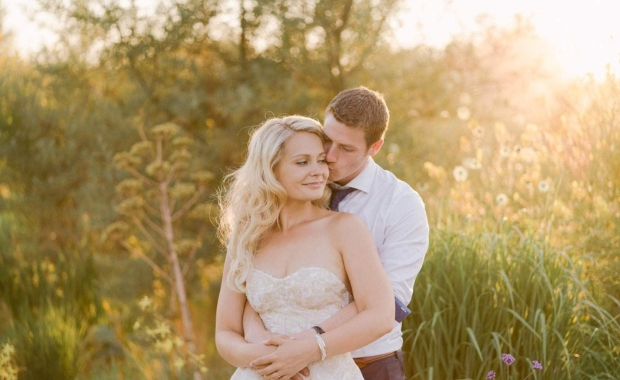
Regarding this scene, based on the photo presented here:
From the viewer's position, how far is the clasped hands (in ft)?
8.80

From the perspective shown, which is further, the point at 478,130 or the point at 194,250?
the point at 478,130

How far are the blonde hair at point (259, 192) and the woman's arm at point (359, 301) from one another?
312 millimetres

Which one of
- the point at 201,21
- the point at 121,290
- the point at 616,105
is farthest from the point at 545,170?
the point at 121,290

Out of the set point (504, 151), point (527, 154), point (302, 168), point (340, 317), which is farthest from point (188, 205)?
point (340, 317)

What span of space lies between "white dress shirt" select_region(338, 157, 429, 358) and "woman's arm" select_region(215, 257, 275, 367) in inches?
20.4

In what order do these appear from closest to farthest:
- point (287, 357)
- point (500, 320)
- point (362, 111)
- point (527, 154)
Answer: point (287, 357)
point (362, 111)
point (500, 320)
point (527, 154)

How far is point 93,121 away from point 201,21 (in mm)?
1569

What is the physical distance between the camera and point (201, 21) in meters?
7.45

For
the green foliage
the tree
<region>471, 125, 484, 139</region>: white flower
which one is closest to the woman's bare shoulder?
the green foliage

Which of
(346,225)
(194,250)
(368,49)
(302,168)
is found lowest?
(194,250)

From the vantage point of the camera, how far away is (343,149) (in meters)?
3.16

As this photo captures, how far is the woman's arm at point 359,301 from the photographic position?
2701 millimetres

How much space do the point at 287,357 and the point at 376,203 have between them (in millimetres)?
883

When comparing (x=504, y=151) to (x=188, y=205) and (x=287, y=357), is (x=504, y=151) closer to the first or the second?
(x=188, y=205)
